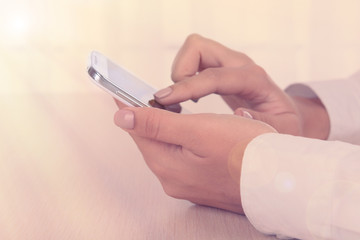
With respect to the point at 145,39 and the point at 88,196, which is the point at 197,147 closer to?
the point at 88,196

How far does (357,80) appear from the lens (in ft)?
3.68

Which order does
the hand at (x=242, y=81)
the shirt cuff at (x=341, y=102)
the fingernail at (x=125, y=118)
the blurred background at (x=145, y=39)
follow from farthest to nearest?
the blurred background at (x=145, y=39)
the shirt cuff at (x=341, y=102)
the hand at (x=242, y=81)
the fingernail at (x=125, y=118)

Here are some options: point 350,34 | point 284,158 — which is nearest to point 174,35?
point 350,34

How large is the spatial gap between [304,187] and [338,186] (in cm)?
3

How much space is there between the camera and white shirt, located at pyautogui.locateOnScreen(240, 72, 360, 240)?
49 cm

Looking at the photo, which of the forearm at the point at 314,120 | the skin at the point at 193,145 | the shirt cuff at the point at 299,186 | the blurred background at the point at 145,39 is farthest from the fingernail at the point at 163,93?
the blurred background at the point at 145,39

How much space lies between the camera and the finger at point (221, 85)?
78cm

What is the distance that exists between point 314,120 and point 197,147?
524mm

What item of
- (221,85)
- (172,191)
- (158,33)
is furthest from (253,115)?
(158,33)

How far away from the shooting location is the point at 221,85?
0.88 metres

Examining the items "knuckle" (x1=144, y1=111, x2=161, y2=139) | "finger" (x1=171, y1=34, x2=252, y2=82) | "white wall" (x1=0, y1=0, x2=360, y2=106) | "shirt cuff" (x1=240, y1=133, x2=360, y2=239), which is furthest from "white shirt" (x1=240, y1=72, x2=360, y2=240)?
"white wall" (x1=0, y1=0, x2=360, y2=106)

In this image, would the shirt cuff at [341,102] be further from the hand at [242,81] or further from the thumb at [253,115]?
the thumb at [253,115]

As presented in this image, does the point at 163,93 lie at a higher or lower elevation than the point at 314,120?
higher

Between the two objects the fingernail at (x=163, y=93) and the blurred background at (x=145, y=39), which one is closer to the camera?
the fingernail at (x=163, y=93)
